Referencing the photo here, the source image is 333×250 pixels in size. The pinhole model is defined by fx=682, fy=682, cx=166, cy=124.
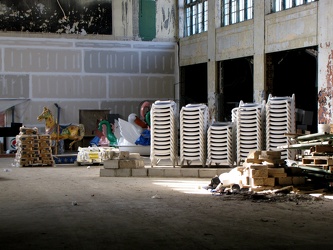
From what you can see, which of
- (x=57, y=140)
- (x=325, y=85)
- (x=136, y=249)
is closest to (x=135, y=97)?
(x=57, y=140)

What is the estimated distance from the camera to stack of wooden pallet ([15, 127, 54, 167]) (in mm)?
21359

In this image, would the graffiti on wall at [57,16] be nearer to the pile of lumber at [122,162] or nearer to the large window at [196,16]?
the large window at [196,16]

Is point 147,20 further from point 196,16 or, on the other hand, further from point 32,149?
point 32,149

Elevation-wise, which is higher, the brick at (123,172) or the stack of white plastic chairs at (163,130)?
the stack of white plastic chairs at (163,130)

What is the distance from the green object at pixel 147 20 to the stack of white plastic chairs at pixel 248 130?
1545 centimetres

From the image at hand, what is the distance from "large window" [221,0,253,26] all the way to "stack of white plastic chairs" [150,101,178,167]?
9165mm

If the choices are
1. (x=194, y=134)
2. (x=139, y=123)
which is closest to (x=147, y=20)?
(x=139, y=123)

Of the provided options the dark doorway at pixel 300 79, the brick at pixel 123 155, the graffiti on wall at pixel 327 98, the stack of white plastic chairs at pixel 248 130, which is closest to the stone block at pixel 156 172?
the brick at pixel 123 155

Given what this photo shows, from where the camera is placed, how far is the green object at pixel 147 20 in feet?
106

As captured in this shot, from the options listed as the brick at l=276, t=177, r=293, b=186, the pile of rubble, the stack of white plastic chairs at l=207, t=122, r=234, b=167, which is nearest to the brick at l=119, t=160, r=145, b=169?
the stack of white plastic chairs at l=207, t=122, r=234, b=167

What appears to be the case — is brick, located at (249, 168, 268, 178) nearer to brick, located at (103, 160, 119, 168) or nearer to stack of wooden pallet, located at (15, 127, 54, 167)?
brick, located at (103, 160, 119, 168)

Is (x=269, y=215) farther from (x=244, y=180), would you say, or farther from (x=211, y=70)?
(x=211, y=70)

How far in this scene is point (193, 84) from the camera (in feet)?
109

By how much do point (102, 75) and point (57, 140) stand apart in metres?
6.22
